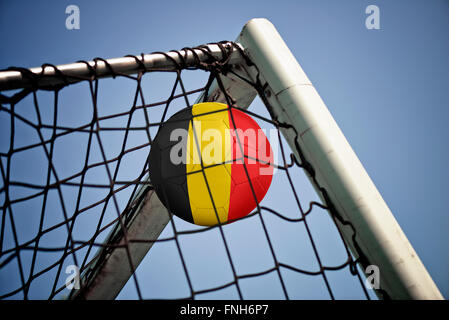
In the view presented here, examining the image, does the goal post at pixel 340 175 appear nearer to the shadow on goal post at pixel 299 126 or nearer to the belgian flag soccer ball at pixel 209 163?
the shadow on goal post at pixel 299 126

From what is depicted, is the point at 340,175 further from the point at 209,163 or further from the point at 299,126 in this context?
the point at 209,163

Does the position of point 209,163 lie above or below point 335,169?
above

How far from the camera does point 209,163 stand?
1.33m

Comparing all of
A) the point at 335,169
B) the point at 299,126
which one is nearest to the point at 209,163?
the point at 299,126

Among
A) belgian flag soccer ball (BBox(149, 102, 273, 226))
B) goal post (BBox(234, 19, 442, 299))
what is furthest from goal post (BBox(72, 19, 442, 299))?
belgian flag soccer ball (BBox(149, 102, 273, 226))

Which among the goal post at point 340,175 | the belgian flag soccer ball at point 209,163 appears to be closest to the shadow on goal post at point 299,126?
the goal post at point 340,175

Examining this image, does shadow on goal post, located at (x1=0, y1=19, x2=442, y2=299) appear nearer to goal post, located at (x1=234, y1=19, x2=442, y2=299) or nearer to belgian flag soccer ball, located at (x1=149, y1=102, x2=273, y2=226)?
goal post, located at (x1=234, y1=19, x2=442, y2=299)

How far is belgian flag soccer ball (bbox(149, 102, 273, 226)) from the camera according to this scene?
1.34 metres

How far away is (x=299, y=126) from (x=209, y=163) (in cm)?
39

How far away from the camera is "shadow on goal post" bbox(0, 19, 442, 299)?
1.05 meters

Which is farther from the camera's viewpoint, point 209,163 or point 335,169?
point 209,163

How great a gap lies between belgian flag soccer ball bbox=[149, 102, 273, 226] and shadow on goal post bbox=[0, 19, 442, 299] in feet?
0.45

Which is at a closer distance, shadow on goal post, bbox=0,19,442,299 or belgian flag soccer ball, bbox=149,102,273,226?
shadow on goal post, bbox=0,19,442,299
